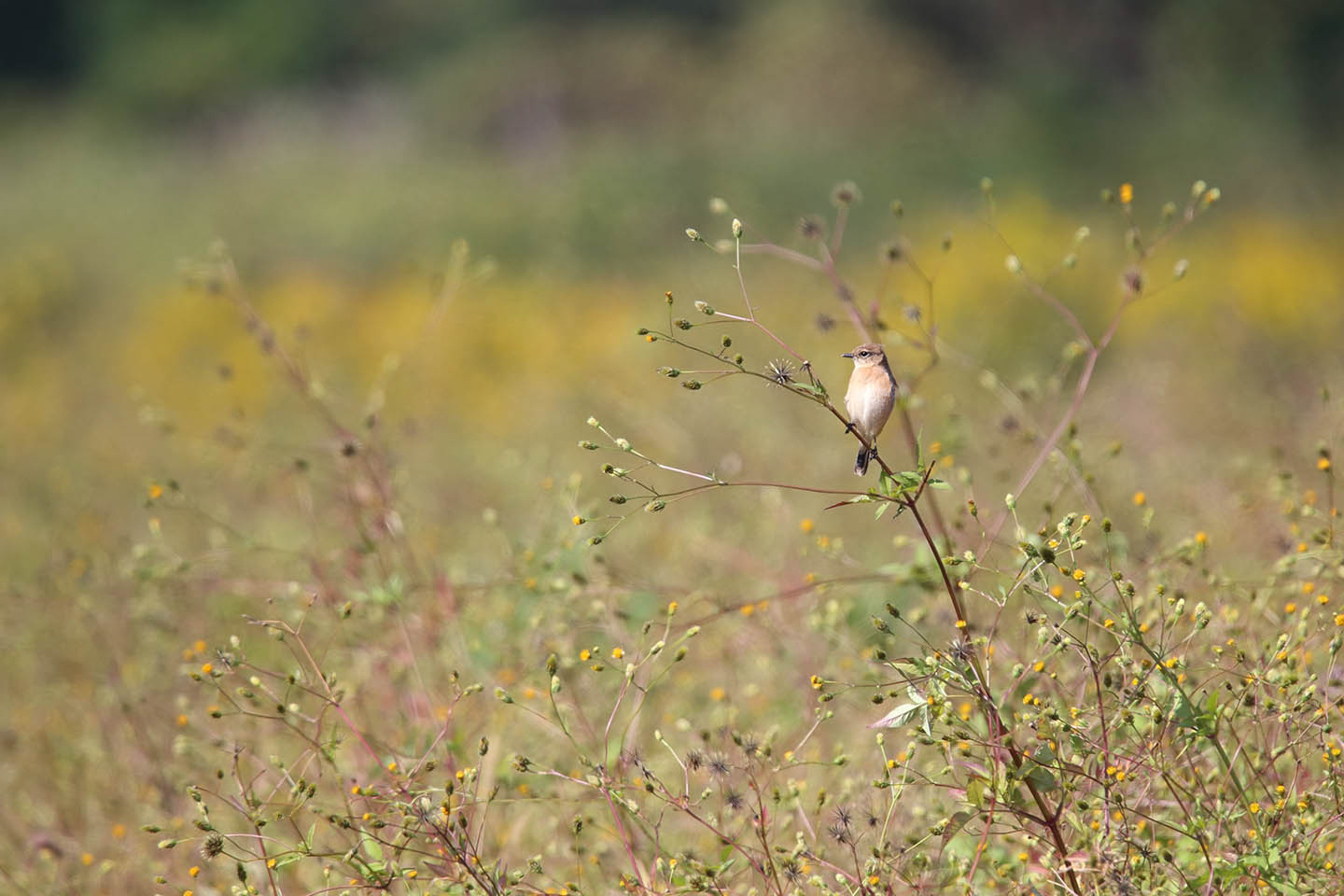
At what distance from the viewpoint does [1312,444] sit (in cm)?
348

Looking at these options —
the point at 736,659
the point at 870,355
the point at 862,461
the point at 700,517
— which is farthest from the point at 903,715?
the point at 700,517

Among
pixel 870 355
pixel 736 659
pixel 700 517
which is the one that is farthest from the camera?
pixel 700 517

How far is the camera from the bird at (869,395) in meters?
1.67

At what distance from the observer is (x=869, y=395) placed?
1678 millimetres

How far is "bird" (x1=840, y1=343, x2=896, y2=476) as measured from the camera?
1665 mm

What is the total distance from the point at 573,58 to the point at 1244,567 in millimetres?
16748

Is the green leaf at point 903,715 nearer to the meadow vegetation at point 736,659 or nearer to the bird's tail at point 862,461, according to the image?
the meadow vegetation at point 736,659

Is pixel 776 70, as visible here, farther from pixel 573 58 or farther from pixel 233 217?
pixel 233 217

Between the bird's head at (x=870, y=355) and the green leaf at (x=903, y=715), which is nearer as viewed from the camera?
the green leaf at (x=903, y=715)

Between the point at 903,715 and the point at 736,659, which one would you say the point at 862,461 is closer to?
the point at 903,715

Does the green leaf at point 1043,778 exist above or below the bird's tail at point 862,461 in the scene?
below

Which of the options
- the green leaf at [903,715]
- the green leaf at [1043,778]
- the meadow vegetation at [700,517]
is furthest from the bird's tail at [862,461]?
the green leaf at [1043,778]

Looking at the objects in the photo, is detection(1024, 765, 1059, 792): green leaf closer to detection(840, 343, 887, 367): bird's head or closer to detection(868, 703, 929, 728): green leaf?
detection(868, 703, 929, 728): green leaf

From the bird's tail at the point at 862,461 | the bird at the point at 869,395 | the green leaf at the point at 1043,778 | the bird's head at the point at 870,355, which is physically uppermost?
the bird's head at the point at 870,355
